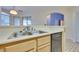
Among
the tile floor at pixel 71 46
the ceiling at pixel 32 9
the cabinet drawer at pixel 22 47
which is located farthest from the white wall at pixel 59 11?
the cabinet drawer at pixel 22 47

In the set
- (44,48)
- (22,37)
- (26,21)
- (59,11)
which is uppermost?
(59,11)

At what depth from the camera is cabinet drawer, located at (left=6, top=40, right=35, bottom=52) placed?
156 centimetres

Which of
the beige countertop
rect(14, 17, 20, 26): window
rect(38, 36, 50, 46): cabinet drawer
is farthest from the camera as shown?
rect(38, 36, 50, 46): cabinet drawer

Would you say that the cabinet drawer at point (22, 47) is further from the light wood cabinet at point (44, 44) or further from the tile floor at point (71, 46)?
the tile floor at point (71, 46)

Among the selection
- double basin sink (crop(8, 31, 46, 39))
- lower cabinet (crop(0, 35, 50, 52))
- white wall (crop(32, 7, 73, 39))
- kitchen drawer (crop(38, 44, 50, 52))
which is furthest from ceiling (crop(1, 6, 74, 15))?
kitchen drawer (crop(38, 44, 50, 52))

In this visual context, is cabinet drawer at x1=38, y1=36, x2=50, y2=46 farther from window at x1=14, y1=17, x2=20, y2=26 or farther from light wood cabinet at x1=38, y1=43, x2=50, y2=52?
window at x1=14, y1=17, x2=20, y2=26

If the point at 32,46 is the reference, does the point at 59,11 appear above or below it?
above

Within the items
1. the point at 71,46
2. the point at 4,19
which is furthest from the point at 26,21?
the point at 71,46

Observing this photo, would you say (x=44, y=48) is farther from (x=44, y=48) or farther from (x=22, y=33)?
(x=22, y=33)

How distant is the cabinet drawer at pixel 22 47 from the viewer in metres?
1.56

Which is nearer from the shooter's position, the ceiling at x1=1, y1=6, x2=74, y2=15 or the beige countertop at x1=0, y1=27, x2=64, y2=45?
the beige countertop at x1=0, y1=27, x2=64, y2=45

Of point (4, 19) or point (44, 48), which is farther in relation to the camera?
point (44, 48)

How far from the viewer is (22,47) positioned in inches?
64.0
